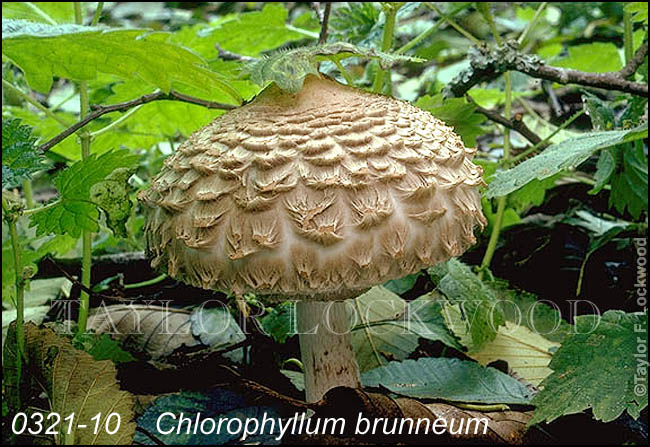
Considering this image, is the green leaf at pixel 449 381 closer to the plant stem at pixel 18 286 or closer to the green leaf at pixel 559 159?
the green leaf at pixel 559 159

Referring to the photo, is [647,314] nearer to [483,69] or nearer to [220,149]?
[483,69]

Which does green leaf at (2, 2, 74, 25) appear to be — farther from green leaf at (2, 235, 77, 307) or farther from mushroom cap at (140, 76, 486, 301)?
mushroom cap at (140, 76, 486, 301)

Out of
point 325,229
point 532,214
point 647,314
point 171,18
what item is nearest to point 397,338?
point 647,314

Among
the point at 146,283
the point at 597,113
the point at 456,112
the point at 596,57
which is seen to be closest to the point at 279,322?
the point at 146,283

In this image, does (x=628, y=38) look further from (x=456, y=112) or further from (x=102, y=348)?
(x=102, y=348)

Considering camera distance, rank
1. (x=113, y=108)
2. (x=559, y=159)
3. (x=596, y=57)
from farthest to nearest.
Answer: (x=596, y=57), (x=113, y=108), (x=559, y=159)

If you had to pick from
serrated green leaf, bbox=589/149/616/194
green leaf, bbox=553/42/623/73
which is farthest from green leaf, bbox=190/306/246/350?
green leaf, bbox=553/42/623/73

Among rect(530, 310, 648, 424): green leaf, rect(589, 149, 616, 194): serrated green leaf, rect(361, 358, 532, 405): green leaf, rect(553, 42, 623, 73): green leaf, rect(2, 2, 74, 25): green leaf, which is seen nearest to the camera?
rect(530, 310, 648, 424): green leaf
